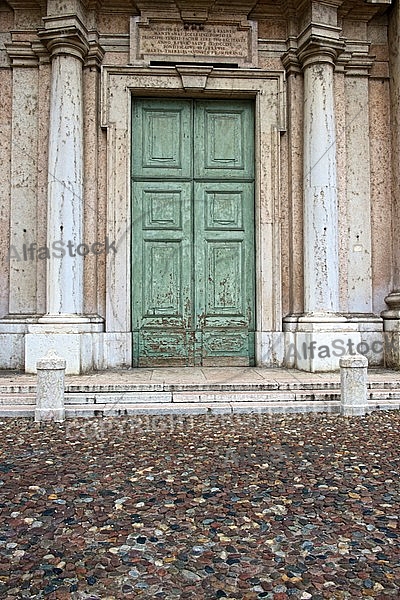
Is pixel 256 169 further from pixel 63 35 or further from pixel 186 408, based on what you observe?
pixel 186 408

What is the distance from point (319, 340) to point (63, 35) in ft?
17.0

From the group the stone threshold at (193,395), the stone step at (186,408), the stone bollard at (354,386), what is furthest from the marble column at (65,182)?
the stone bollard at (354,386)

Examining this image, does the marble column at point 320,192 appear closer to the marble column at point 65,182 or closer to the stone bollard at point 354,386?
the stone bollard at point 354,386

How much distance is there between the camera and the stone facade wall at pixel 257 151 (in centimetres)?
754

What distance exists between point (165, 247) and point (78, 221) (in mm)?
1299

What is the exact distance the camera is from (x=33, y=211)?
7832 mm

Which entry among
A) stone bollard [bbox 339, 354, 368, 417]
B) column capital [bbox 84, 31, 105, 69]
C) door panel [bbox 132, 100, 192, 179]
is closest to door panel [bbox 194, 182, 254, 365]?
door panel [bbox 132, 100, 192, 179]

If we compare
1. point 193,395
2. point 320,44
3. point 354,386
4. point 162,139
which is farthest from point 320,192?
point 193,395

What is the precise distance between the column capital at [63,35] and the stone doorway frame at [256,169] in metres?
0.55

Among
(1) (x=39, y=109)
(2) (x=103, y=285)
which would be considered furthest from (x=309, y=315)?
(1) (x=39, y=109)

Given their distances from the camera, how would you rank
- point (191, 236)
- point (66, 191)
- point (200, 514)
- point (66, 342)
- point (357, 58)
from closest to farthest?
point (200, 514) < point (66, 342) < point (66, 191) < point (191, 236) < point (357, 58)

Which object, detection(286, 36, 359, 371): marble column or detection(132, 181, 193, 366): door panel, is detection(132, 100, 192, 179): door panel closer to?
detection(132, 181, 193, 366): door panel

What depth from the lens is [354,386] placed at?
5340 millimetres

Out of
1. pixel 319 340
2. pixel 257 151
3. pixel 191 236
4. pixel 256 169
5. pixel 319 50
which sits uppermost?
pixel 319 50
